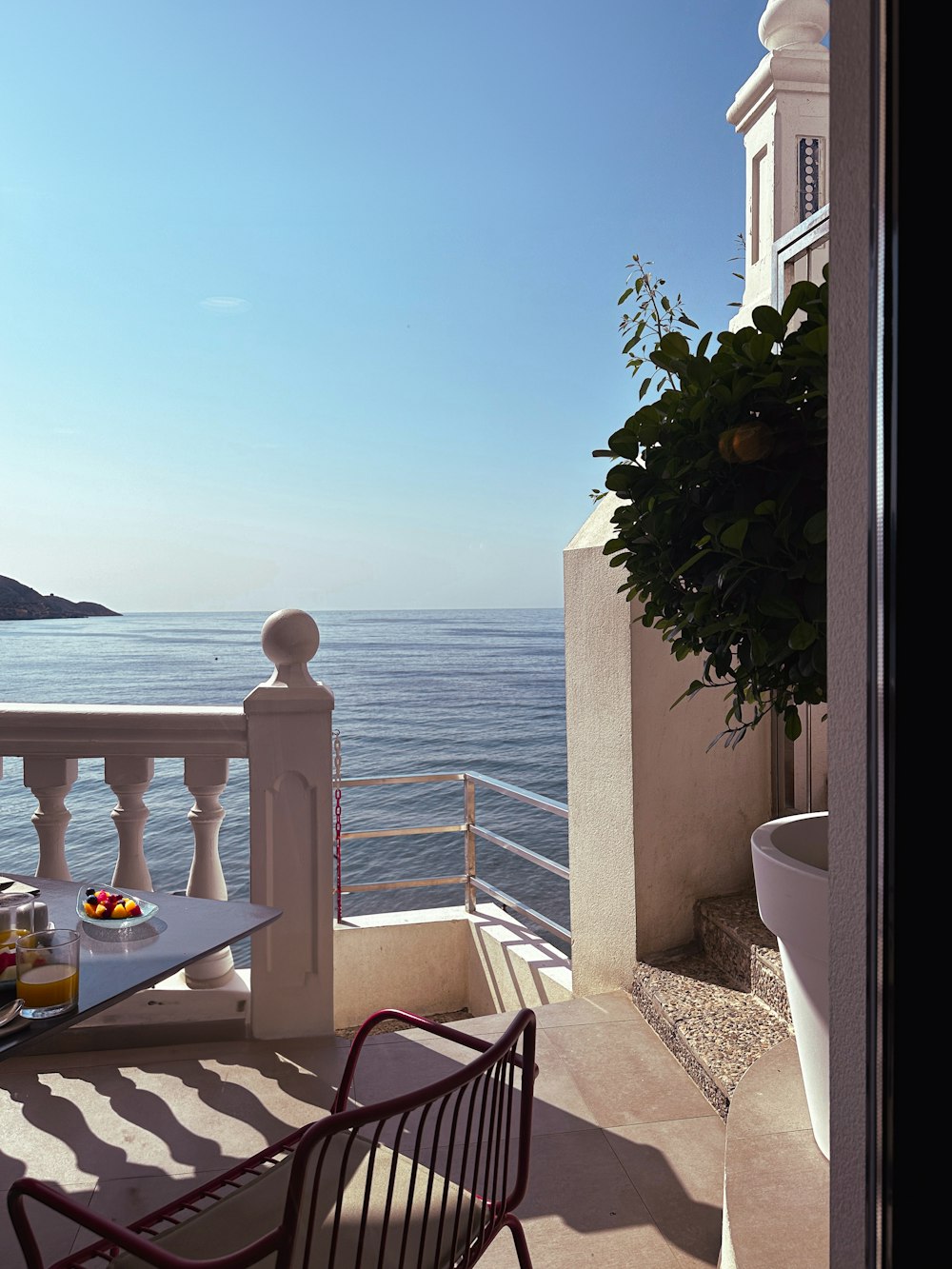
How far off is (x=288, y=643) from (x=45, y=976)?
1.18 metres

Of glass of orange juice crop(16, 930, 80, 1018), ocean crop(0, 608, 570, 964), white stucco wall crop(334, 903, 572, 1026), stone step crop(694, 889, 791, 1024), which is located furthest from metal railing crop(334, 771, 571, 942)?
glass of orange juice crop(16, 930, 80, 1018)

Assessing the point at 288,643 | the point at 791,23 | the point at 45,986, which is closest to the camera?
the point at 45,986

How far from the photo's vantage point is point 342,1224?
3.22 feet

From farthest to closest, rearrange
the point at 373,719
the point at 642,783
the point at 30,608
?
the point at 373,719 → the point at 30,608 → the point at 642,783

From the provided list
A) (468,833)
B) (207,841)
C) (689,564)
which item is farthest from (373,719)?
(689,564)

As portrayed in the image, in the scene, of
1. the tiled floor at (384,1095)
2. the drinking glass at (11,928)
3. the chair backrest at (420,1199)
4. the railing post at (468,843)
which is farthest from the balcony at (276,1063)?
the railing post at (468,843)

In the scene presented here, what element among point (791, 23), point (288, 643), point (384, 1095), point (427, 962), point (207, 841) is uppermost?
point (791, 23)

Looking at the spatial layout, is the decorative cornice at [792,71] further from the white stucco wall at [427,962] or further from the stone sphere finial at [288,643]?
the white stucco wall at [427,962]

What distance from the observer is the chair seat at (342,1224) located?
0.93 meters

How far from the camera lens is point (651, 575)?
1.30 m

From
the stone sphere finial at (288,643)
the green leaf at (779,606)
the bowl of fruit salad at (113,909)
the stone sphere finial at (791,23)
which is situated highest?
the stone sphere finial at (791,23)

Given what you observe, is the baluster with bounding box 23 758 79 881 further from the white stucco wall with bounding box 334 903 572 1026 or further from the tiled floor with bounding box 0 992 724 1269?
the white stucco wall with bounding box 334 903 572 1026

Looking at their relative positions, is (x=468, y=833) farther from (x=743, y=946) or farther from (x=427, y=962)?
(x=743, y=946)

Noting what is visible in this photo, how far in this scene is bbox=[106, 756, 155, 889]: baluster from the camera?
2.10 metres
